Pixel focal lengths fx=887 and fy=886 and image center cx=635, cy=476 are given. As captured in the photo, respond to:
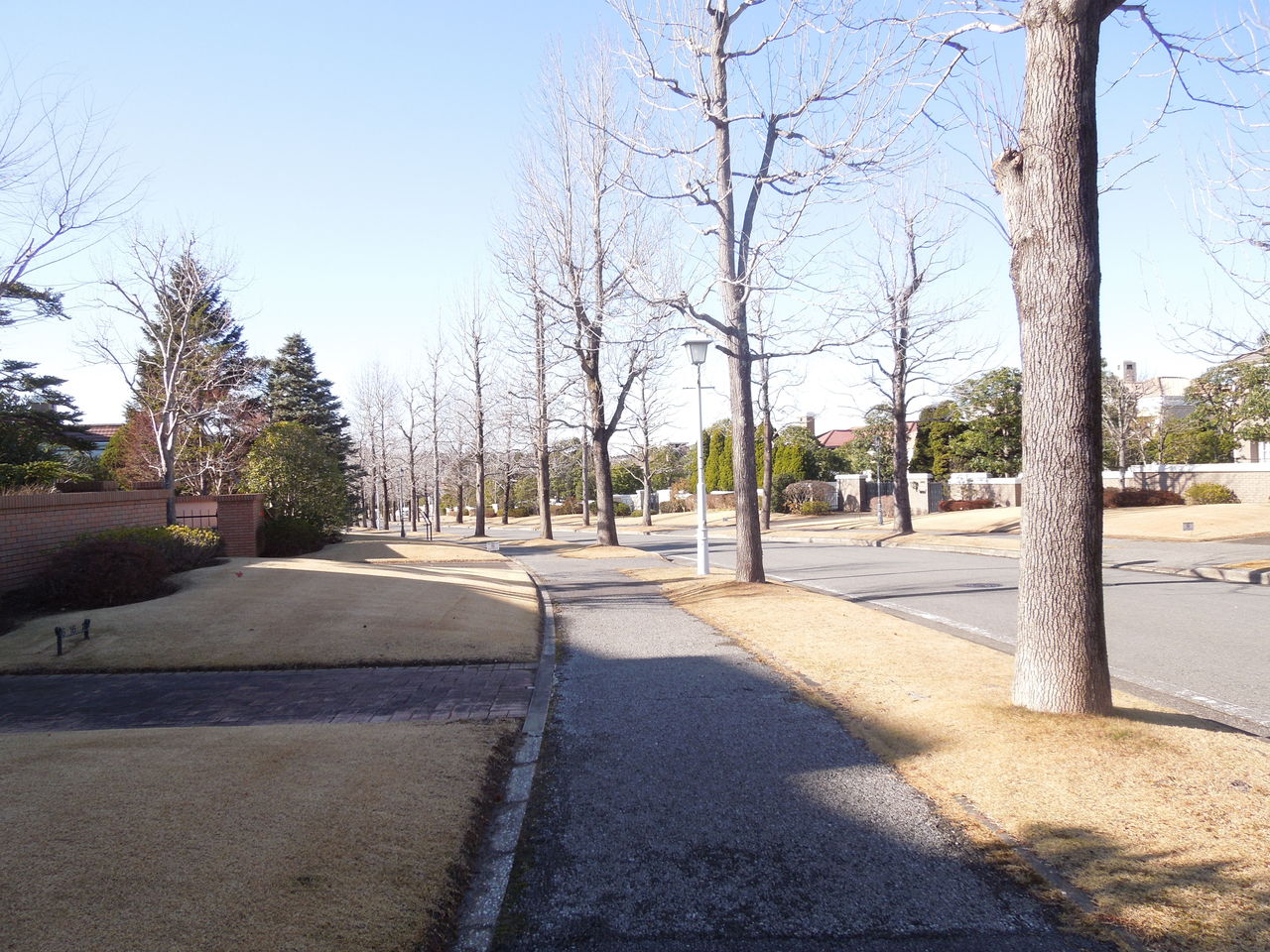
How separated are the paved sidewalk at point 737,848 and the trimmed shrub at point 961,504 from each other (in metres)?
37.4

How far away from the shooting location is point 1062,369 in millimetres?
5762

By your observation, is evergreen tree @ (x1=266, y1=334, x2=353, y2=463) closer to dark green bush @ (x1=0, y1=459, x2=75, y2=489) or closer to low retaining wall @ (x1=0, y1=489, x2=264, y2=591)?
dark green bush @ (x1=0, y1=459, x2=75, y2=489)

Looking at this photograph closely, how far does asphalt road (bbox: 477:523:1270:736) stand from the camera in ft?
24.1

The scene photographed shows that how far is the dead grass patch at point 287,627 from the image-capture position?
29.8 feet

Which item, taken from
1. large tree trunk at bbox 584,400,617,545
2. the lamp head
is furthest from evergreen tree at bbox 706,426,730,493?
the lamp head

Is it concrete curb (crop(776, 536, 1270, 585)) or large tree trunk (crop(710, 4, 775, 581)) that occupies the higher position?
large tree trunk (crop(710, 4, 775, 581))

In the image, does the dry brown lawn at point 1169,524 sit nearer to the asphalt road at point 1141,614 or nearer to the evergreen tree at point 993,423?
the asphalt road at point 1141,614

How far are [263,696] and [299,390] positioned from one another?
38523 millimetres

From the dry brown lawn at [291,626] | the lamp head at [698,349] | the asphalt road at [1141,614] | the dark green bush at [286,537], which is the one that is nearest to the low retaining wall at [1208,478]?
the asphalt road at [1141,614]

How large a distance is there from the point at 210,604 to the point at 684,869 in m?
8.84

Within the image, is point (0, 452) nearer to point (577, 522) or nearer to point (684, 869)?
point (684, 869)

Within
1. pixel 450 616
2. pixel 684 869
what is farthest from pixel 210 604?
pixel 684 869

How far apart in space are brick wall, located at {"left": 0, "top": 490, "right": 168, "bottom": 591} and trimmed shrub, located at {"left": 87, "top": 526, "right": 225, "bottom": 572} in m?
0.39

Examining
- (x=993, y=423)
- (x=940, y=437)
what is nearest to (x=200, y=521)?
(x=993, y=423)
